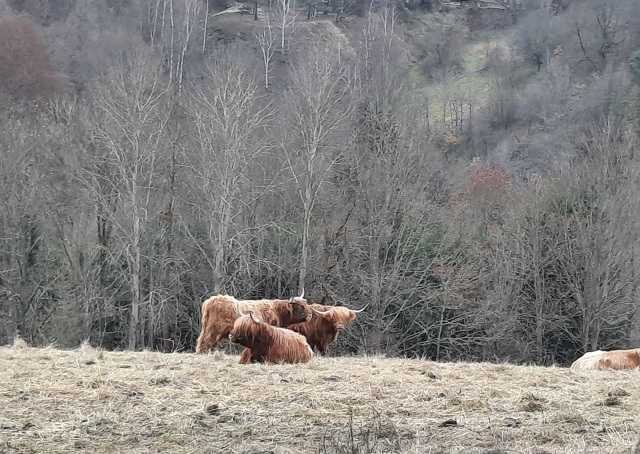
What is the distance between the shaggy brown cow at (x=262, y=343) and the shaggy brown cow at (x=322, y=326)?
270 cm

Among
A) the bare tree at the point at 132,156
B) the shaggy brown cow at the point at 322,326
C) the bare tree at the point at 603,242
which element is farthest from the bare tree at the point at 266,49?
the shaggy brown cow at the point at 322,326

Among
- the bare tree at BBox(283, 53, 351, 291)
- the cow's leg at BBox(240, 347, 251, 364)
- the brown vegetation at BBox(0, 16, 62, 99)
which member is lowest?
the cow's leg at BBox(240, 347, 251, 364)

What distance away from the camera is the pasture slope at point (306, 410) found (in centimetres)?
562

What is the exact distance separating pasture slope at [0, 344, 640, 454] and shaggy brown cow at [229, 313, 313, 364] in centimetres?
130

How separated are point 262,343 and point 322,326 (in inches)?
125

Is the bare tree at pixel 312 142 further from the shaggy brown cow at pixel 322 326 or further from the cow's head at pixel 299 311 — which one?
the cow's head at pixel 299 311

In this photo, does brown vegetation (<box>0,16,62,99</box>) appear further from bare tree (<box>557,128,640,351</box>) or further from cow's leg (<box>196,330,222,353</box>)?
cow's leg (<box>196,330,222,353</box>)

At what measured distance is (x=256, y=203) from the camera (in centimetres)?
2931

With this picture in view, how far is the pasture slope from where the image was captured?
5.62 meters

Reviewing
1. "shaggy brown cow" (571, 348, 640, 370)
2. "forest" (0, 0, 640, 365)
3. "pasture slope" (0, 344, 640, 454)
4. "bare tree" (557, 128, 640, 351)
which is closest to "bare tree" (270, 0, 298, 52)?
"forest" (0, 0, 640, 365)

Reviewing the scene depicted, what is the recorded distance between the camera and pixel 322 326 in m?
14.4

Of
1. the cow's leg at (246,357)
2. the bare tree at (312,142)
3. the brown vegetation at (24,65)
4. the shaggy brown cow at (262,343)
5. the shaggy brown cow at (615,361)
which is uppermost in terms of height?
the brown vegetation at (24,65)

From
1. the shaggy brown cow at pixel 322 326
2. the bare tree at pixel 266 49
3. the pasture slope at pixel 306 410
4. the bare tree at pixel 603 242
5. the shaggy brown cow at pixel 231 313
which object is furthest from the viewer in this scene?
the bare tree at pixel 266 49

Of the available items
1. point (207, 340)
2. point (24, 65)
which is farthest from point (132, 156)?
point (24, 65)
